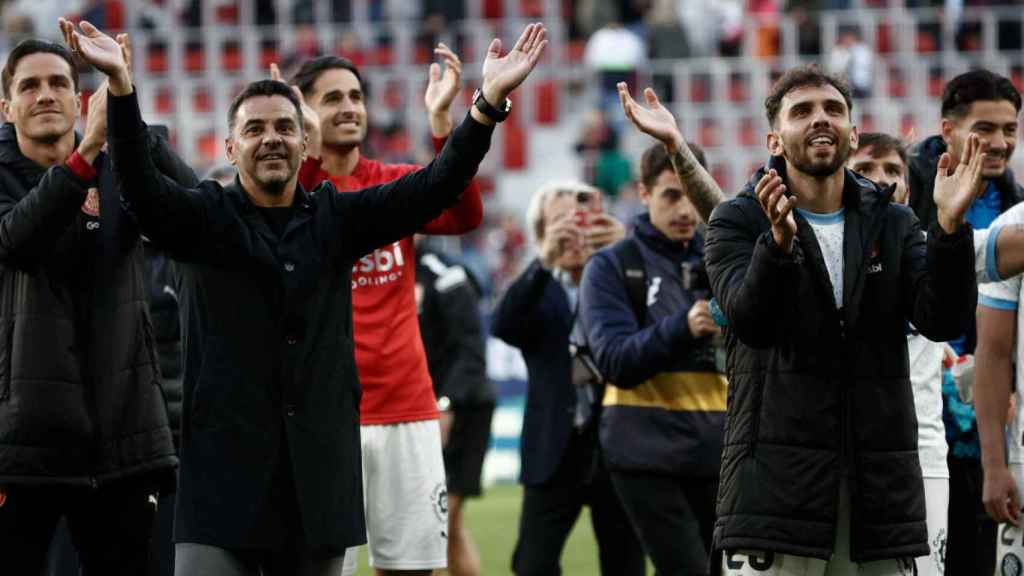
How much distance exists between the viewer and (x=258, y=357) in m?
5.56

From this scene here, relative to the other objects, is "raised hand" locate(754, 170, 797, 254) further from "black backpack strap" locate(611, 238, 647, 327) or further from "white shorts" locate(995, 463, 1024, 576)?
"black backpack strap" locate(611, 238, 647, 327)

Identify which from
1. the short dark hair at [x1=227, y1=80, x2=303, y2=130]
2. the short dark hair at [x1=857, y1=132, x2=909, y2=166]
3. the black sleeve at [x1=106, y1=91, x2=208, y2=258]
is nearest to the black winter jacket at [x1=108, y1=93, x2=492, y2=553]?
the black sleeve at [x1=106, y1=91, x2=208, y2=258]

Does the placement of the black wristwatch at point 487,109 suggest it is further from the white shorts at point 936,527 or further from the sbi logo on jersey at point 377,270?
the white shorts at point 936,527

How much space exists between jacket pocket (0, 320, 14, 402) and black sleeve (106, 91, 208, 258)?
0.86 m

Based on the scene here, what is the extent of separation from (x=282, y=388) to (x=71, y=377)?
3.09ft

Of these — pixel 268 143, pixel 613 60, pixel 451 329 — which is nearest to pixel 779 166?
pixel 268 143

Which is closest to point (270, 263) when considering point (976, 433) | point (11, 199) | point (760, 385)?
point (11, 199)

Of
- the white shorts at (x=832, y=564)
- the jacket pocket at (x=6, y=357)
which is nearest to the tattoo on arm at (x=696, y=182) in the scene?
the white shorts at (x=832, y=564)

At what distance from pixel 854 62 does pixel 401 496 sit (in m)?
15.7

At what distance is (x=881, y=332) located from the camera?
5.41 metres

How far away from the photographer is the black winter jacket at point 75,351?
19.8 ft

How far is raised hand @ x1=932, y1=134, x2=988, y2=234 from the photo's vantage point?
5121 mm

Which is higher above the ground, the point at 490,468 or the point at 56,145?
the point at 56,145

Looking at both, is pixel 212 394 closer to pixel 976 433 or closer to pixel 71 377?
pixel 71 377
